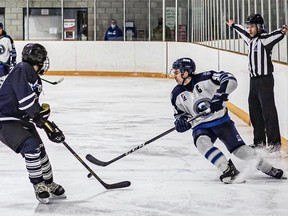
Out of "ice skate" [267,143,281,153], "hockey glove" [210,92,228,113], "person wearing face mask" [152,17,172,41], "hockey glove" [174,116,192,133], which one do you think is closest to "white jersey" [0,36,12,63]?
"ice skate" [267,143,281,153]

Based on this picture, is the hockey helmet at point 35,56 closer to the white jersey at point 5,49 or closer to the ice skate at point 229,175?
the ice skate at point 229,175

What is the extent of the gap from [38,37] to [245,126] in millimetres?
9919

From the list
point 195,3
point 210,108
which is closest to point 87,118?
point 210,108

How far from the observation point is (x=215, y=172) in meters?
4.62

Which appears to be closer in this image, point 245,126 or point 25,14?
point 245,126

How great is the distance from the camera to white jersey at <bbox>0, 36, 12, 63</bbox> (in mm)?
8438

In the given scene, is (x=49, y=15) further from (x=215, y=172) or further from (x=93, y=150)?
(x=215, y=172)

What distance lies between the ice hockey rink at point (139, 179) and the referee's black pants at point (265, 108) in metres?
0.18

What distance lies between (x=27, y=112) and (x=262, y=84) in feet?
7.46

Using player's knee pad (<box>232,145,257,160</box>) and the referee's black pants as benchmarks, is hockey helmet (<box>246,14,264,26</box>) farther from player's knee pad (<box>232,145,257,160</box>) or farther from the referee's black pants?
player's knee pad (<box>232,145,257,160</box>)

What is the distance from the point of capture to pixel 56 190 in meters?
3.86

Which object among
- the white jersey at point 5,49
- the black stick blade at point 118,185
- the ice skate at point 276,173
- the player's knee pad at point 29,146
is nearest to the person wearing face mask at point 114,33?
the white jersey at point 5,49

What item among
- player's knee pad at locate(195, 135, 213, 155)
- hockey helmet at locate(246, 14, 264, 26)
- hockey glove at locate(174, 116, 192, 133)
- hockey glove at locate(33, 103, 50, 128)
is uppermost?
hockey helmet at locate(246, 14, 264, 26)

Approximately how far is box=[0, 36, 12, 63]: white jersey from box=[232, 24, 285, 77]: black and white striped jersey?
3874 mm
